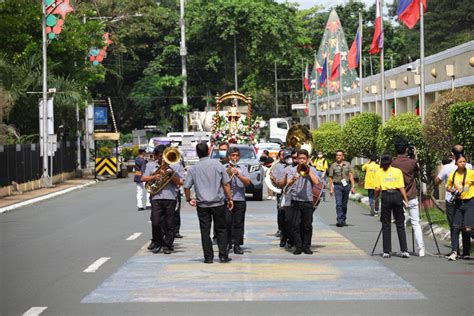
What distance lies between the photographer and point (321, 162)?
2897cm

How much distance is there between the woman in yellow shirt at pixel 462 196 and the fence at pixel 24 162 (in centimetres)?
2328

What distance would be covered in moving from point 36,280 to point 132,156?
57.6m

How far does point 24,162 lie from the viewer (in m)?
40.7

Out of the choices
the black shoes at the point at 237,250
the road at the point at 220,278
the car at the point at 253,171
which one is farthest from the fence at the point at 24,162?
the black shoes at the point at 237,250

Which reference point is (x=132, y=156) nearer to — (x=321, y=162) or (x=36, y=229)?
(x=321, y=162)

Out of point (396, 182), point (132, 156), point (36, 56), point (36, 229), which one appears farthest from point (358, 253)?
point (132, 156)

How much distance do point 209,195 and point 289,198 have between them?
2.43 m

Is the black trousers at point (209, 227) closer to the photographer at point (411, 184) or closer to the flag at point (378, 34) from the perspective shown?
the photographer at point (411, 184)

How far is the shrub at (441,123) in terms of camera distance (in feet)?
79.6

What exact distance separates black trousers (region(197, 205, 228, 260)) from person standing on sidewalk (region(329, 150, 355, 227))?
796cm

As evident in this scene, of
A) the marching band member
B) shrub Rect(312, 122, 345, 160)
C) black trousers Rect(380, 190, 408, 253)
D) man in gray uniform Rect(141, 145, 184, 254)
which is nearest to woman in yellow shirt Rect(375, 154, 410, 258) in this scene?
black trousers Rect(380, 190, 408, 253)

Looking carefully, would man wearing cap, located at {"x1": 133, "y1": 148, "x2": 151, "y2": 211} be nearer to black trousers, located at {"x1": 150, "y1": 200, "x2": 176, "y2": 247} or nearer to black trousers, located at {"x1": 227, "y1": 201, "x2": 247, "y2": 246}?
black trousers, located at {"x1": 150, "y1": 200, "x2": 176, "y2": 247}

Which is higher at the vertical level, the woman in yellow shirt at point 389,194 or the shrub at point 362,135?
the shrub at point 362,135

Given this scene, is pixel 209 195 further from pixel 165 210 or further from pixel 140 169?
pixel 140 169
